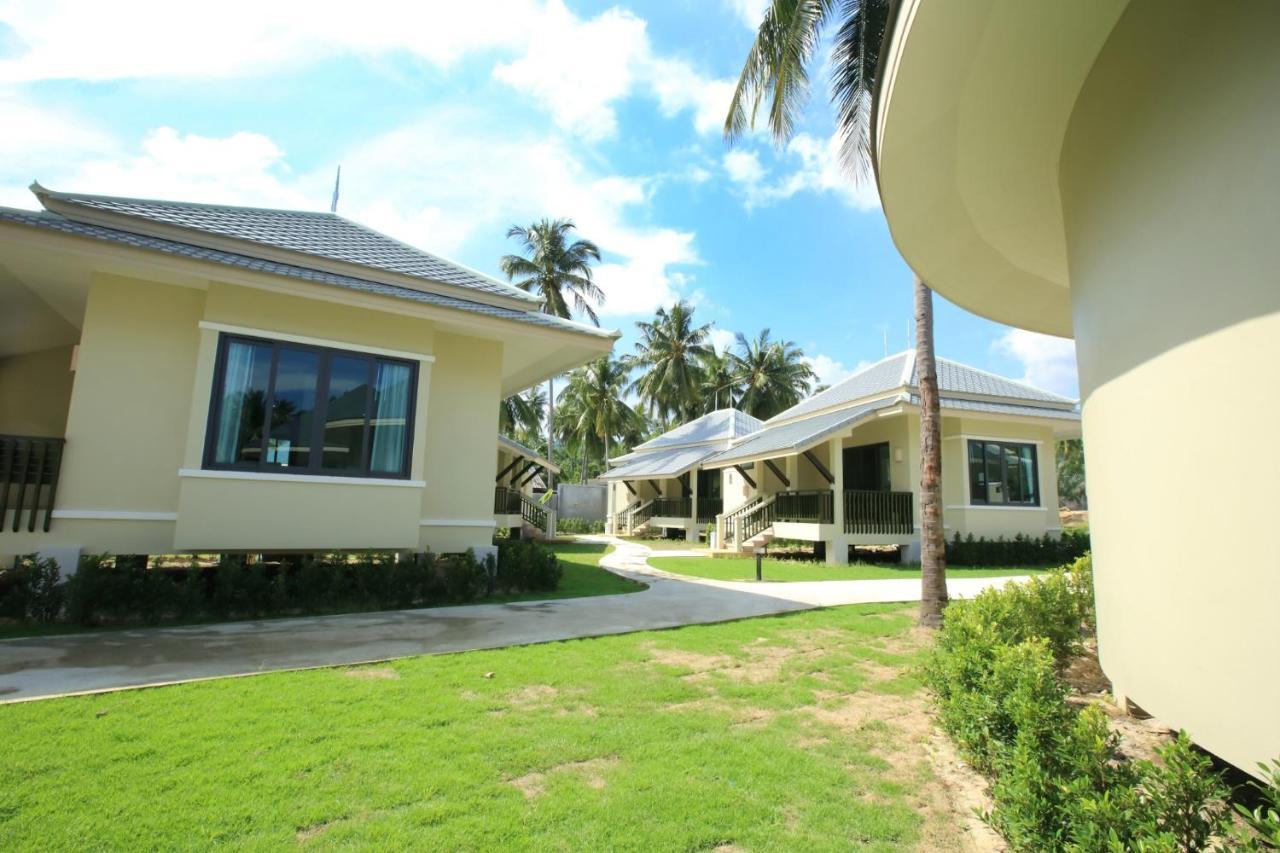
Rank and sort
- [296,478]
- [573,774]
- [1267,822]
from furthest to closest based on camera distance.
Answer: [296,478] < [573,774] < [1267,822]

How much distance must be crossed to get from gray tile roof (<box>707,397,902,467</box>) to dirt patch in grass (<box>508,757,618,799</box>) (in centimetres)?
1348

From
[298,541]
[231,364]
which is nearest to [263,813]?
[298,541]

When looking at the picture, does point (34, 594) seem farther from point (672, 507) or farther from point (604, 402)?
point (604, 402)

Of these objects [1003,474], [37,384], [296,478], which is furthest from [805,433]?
[37,384]

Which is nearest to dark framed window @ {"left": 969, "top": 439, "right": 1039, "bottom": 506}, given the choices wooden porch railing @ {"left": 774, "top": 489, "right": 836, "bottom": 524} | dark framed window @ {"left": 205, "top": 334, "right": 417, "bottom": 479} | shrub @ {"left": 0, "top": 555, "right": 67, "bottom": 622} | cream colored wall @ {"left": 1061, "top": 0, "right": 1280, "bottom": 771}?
wooden porch railing @ {"left": 774, "top": 489, "right": 836, "bottom": 524}

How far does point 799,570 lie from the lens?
15078 millimetres

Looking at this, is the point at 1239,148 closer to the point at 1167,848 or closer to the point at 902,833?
the point at 1167,848

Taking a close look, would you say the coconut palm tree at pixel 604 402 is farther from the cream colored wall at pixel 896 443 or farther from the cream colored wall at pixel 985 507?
the cream colored wall at pixel 985 507

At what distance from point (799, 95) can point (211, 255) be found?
396 inches

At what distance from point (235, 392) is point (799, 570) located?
12.4 meters

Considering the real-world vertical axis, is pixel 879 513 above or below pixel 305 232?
below

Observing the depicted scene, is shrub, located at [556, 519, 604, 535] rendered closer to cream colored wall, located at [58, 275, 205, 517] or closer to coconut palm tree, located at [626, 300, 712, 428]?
coconut palm tree, located at [626, 300, 712, 428]

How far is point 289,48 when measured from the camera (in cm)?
759

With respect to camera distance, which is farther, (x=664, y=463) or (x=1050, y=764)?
(x=664, y=463)
